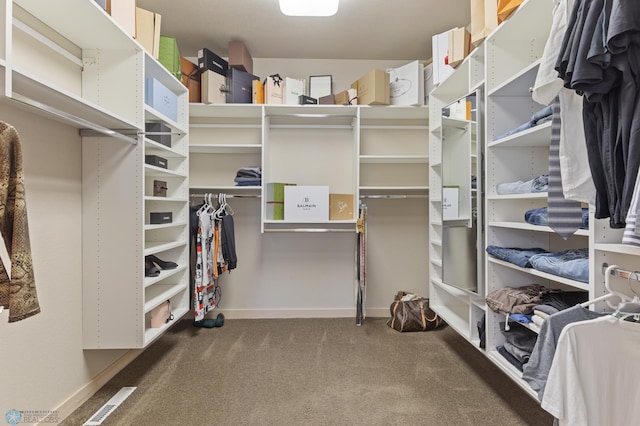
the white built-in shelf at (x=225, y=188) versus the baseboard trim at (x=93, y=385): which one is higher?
the white built-in shelf at (x=225, y=188)

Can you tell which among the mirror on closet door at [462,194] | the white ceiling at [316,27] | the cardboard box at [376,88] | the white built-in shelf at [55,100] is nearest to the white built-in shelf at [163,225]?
the white built-in shelf at [55,100]

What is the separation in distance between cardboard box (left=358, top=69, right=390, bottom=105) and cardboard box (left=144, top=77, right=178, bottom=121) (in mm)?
1719

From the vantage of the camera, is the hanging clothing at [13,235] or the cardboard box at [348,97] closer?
the hanging clothing at [13,235]

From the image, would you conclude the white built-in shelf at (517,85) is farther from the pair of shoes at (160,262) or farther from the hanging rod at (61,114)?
the pair of shoes at (160,262)

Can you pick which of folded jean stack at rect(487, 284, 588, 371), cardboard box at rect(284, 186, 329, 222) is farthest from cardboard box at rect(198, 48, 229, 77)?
folded jean stack at rect(487, 284, 588, 371)

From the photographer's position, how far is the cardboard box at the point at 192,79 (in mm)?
3174

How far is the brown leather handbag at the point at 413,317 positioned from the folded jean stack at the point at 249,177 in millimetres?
1825

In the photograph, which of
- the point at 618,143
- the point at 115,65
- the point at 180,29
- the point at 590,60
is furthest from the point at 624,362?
the point at 180,29

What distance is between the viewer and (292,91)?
337 centimetres

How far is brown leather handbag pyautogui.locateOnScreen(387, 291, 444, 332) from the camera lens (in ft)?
10.6

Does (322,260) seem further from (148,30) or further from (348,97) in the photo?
(148,30)

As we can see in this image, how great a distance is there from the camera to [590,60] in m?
0.95

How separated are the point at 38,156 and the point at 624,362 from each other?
263 cm

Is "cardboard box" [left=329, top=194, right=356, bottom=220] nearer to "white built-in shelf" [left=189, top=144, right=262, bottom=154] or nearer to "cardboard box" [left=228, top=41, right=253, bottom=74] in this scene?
"white built-in shelf" [left=189, top=144, right=262, bottom=154]
